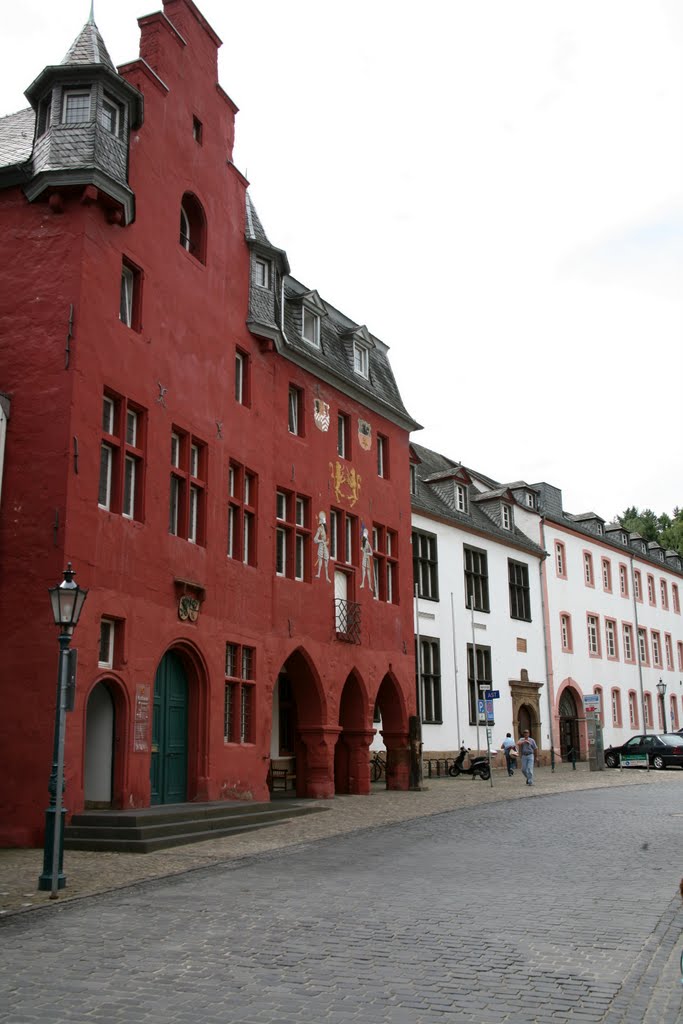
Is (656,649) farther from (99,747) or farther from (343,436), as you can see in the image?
(99,747)

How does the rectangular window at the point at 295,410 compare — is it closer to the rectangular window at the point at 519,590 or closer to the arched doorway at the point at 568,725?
the rectangular window at the point at 519,590

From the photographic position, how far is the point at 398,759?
29156mm

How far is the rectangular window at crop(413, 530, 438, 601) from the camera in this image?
118 feet

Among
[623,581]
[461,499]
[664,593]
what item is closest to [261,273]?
[461,499]

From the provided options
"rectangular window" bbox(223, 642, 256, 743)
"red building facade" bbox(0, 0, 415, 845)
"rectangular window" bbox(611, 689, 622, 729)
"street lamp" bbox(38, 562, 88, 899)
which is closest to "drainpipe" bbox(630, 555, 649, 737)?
"rectangular window" bbox(611, 689, 622, 729)

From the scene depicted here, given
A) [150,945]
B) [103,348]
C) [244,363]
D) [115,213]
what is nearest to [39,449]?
[103,348]

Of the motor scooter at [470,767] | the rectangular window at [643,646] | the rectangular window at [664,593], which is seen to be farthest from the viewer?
the rectangular window at [664,593]

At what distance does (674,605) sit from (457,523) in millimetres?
27922

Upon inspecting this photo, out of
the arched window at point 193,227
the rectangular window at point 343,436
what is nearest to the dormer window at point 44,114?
the arched window at point 193,227

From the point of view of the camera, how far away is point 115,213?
1862cm

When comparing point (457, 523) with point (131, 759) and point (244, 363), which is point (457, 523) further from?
point (131, 759)

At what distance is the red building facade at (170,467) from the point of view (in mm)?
16953

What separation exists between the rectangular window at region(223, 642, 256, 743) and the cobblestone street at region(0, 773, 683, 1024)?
276 inches

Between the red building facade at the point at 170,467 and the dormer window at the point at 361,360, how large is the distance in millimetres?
841
